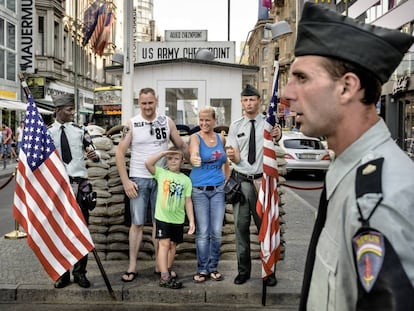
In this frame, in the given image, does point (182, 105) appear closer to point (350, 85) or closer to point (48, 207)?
point (48, 207)

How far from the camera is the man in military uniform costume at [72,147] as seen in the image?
560cm

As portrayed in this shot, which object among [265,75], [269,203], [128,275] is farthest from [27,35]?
[265,75]

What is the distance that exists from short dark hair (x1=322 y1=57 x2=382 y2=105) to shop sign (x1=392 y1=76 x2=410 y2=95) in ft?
97.4

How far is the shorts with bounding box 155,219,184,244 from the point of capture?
5.48m

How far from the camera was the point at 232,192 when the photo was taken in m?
5.56

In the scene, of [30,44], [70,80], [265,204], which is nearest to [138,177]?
[265,204]

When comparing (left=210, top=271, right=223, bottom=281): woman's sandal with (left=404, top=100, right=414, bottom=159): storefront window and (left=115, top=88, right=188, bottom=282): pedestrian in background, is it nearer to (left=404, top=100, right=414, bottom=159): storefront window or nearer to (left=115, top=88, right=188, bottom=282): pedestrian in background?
(left=115, top=88, right=188, bottom=282): pedestrian in background

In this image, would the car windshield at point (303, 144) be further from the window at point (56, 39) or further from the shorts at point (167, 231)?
the window at point (56, 39)

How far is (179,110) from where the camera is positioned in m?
11.1

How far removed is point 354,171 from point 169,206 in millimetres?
4278

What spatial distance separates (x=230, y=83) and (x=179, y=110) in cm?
126

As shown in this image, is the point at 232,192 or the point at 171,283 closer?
the point at 171,283

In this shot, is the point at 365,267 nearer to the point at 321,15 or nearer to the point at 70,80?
the point at 321,15

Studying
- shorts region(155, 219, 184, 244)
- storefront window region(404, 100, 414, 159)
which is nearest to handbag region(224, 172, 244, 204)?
shorts region(155, 219, 184, 244)
